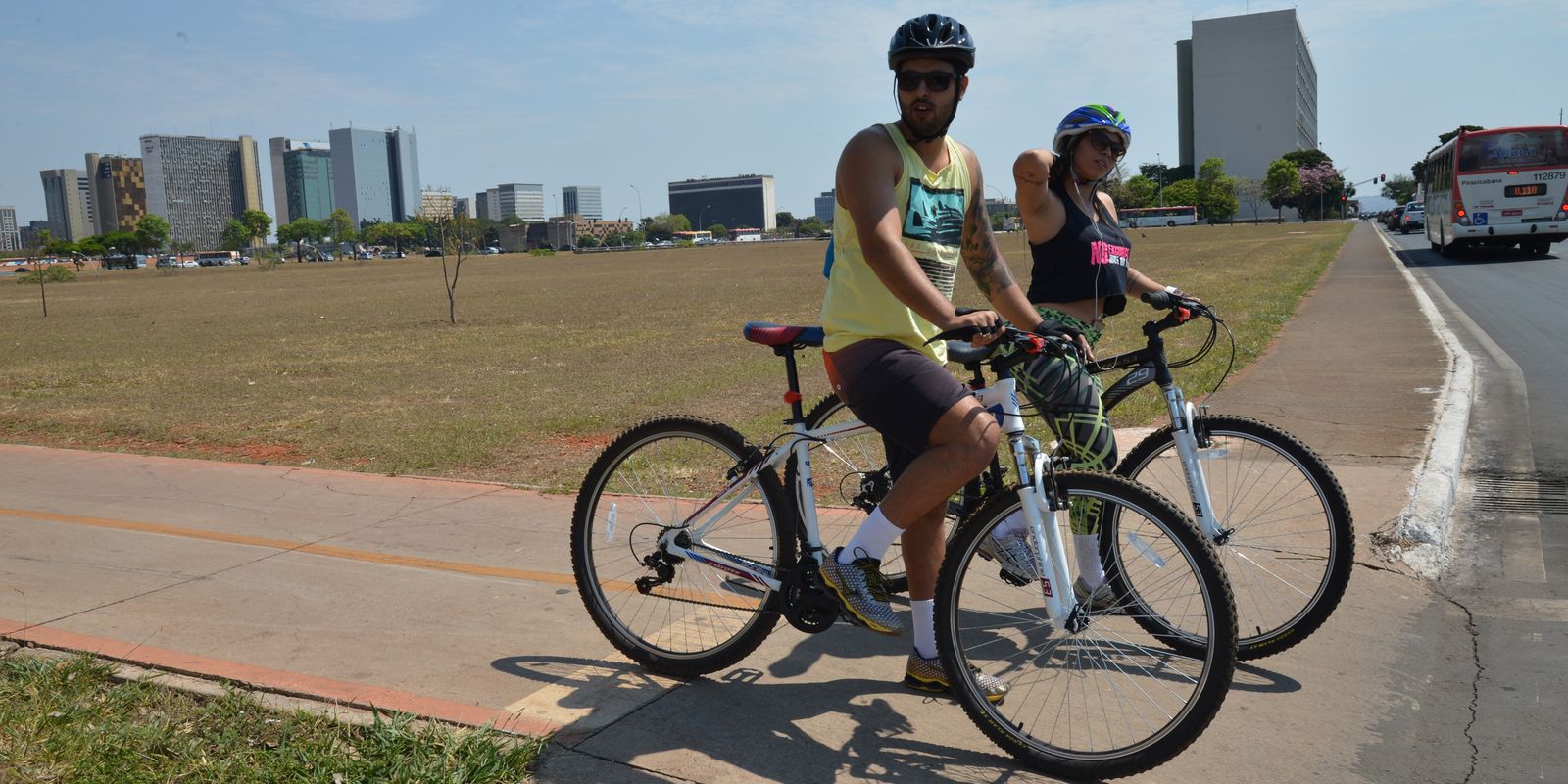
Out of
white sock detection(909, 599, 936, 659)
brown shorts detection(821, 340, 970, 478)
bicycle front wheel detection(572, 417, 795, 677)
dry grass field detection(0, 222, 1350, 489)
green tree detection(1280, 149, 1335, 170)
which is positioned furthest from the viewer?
green tree detection(1280, 149, 1335, 170)

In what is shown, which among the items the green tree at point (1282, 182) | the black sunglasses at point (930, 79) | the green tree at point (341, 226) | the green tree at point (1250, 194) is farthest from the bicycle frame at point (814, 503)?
the green tree at point (341, 226)

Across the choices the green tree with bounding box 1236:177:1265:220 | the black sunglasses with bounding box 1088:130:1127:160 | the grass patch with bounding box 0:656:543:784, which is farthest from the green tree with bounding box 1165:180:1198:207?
the grass patch with bounding box 0:656:543:784

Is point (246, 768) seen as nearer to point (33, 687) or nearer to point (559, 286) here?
point (33, 687)

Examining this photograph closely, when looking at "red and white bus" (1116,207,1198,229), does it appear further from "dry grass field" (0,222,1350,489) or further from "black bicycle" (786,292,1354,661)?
"black bicycle" (786,292,1354,661)

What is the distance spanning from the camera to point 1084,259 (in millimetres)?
4371

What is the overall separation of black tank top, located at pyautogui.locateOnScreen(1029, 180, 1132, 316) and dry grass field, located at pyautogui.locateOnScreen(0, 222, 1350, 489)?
385 centimetres

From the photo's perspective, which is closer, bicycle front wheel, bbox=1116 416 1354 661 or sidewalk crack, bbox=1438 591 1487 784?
sidewalk crack, bbox=1438 591 1487 784

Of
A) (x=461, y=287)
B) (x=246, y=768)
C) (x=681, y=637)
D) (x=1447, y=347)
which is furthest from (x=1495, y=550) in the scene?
(x=461, y=287)

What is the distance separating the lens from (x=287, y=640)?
180 inches

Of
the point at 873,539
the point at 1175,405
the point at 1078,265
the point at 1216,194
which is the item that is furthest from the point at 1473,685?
the point at 1216,194

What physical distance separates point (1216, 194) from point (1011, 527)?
149 m

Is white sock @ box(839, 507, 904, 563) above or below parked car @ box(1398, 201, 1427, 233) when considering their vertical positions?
below

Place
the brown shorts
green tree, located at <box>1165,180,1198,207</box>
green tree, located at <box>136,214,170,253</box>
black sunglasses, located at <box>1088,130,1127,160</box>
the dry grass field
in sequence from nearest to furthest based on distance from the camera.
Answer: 1. the brown shorts
2. black sunglasses, located at <box>1088,130,1127,160</box>
3. the dry grass field
4. green tree, located at <box>1165,180,1198,207</box>
5. green tree, located at <box>136,214,170,253</box>

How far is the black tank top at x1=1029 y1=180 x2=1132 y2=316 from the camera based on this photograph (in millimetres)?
4352
